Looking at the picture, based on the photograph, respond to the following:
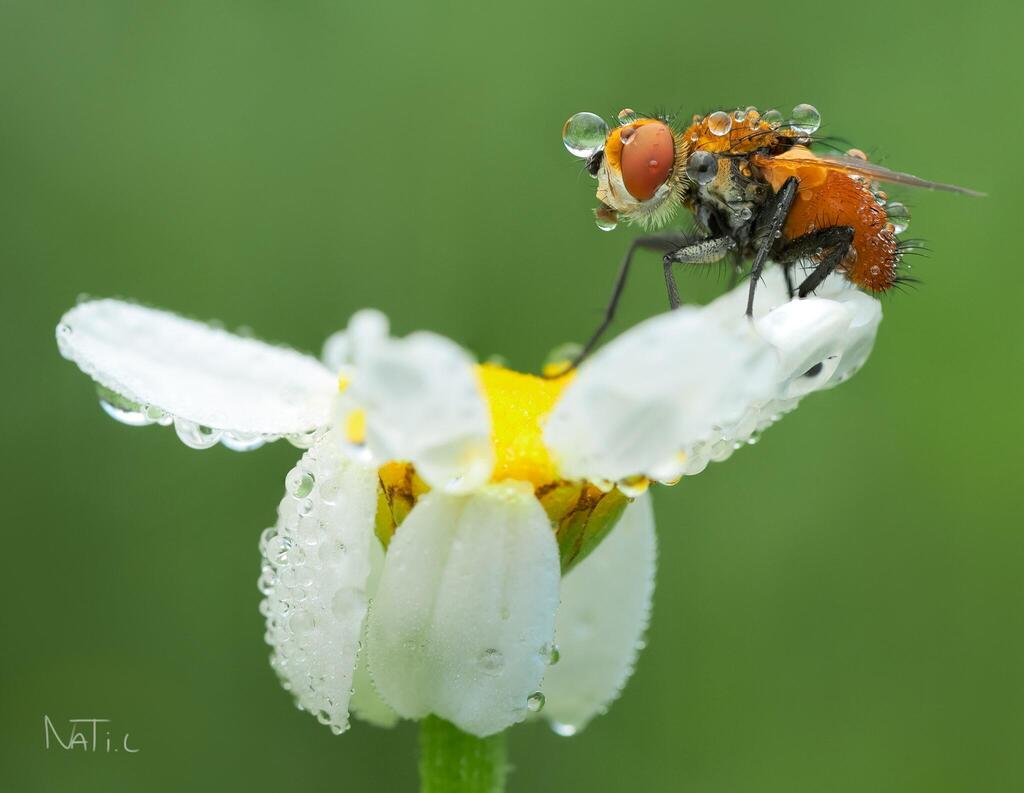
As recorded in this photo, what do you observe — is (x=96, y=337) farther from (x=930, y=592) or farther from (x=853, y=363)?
(x=930, y=592)

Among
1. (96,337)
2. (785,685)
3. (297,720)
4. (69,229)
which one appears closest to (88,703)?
(297,720)

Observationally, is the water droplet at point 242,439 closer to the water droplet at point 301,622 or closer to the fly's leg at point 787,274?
the water droplet at point 301,622

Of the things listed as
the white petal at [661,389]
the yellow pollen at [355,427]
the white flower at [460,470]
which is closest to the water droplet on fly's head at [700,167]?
the white flower at [460,470]

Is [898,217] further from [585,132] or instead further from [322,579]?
[322,579]

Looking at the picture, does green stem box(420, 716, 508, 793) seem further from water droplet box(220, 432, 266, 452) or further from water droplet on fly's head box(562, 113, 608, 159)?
water droplet on fly's head box(562, 113, 608, 159)

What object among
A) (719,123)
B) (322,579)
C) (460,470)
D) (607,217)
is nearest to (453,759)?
(322,579)

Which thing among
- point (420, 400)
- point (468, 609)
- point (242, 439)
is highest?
point (242, 439)

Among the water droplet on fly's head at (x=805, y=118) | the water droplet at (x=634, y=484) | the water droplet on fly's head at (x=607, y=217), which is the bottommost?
the water droplet at (x=634, y=484)
